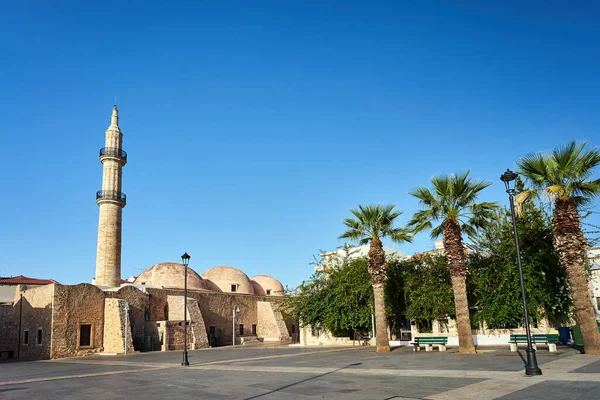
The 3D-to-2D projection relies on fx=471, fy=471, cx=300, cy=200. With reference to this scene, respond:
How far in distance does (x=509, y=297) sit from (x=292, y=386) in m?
17.4

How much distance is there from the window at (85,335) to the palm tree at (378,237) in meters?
20.9

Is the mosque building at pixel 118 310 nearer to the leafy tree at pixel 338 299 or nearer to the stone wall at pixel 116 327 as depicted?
the stone wall at pixel 116 327

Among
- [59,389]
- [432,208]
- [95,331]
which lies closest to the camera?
[59,389]

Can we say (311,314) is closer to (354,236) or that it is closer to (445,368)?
(354,236)

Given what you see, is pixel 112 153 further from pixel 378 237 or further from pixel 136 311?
pixel 378 237

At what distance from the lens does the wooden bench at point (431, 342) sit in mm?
22734

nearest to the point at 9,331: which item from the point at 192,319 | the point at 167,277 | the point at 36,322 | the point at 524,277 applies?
the point at 36,322

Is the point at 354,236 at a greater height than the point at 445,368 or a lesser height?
greater

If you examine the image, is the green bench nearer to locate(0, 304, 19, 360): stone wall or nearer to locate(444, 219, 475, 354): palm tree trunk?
locate(444, 219, 475, 354): palm tree trunk

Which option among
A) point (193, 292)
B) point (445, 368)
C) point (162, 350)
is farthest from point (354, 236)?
point (193, 292)

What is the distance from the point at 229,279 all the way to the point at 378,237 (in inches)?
1294

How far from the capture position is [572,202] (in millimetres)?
17391

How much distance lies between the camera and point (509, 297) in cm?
2539

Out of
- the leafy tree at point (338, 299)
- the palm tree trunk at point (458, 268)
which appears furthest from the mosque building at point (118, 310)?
the palm tree trunk at point (458, 268)
